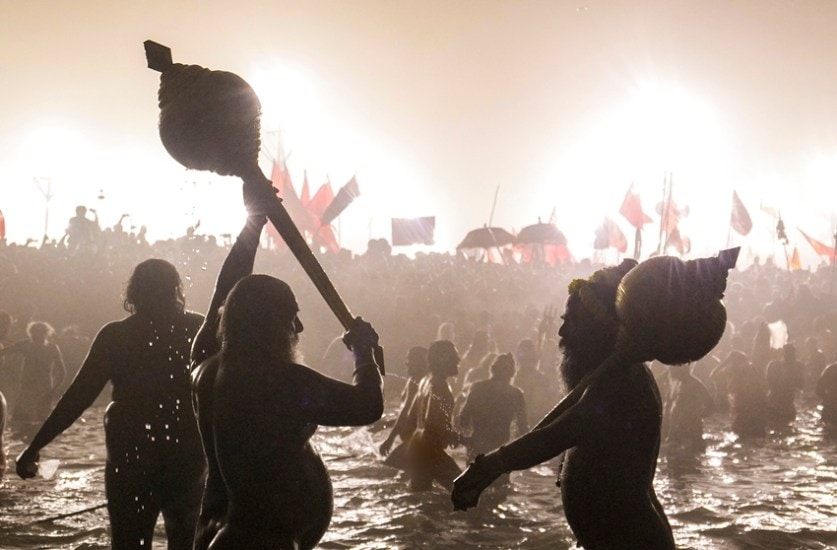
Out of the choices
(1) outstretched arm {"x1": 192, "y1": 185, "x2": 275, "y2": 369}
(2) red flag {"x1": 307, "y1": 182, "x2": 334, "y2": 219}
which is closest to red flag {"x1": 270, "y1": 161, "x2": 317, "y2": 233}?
(2) red flag {"x1": 307, "y1": 182, "x2": 334, "y2": 219}

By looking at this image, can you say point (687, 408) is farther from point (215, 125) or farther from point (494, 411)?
point (215, 125)

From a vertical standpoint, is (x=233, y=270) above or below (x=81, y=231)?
below

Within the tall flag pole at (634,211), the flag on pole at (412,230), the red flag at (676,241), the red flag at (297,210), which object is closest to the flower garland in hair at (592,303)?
the red flag at (297,210)

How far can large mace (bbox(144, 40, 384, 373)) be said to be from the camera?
287 centimetres

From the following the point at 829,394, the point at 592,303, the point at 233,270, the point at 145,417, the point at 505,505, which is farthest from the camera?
the point at 829,394

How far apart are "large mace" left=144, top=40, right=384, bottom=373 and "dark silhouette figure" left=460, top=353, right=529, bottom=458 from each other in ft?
18.0

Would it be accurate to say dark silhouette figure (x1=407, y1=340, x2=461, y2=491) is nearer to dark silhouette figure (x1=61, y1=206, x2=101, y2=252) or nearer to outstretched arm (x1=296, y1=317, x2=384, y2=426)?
outstretched arm (x1=296, y1=317, x2=384, y2=426)

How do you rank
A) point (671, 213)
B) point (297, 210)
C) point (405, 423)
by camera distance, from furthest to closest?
1. point (671, 213)
2. point (297, 210)
3. point (405, 423)

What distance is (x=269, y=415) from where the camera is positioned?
8.96ft

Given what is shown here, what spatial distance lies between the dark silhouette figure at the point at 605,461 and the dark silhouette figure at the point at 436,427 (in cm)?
467

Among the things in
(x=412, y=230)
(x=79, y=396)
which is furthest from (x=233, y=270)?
(x=412, y=230)

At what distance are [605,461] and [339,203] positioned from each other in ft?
Result: 88.7

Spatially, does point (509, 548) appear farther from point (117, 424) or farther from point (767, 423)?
point (767, 423)

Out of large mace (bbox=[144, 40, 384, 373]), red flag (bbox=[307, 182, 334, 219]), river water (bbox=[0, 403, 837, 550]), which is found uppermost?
red flag (bbox=[307, 182, 334, 219])
